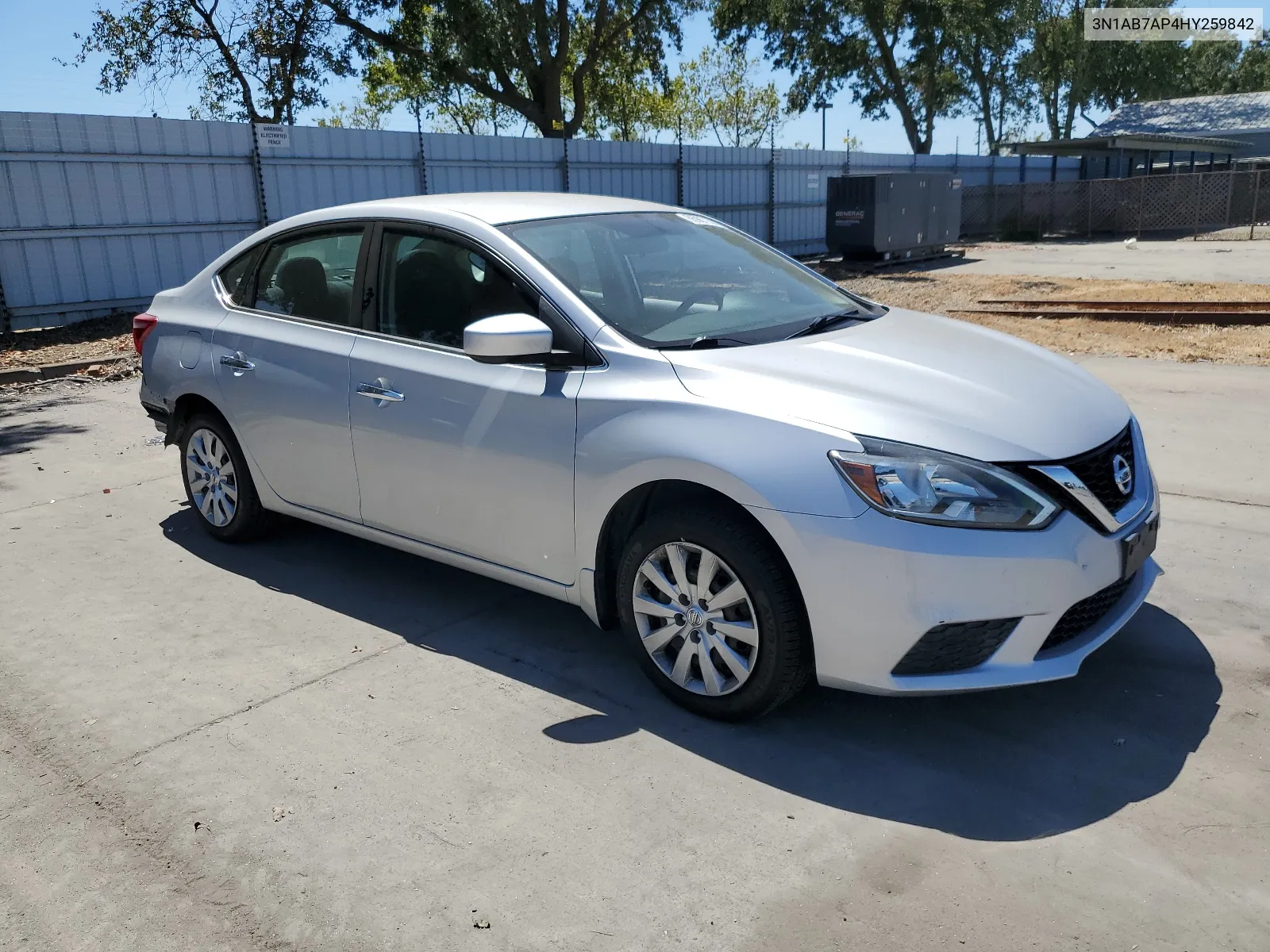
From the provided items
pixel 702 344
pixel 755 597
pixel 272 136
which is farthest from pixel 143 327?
pixel 272 136

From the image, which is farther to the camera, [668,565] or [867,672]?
[668,565]

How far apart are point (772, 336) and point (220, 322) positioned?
2810 millimetres

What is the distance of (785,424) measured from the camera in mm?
3260

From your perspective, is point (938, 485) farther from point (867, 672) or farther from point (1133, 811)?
point (1133, 811)

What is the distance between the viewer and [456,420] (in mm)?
4074

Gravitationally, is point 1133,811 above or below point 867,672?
below

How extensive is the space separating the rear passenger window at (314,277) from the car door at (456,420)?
0.21 metres

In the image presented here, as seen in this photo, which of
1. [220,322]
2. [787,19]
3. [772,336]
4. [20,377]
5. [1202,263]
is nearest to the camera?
[772,336]

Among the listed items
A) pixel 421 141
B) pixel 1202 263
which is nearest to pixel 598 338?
pixel 421 141

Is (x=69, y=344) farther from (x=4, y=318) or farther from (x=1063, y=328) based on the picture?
(x=1063, y=328)

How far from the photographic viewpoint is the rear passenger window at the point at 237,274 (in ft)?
17.2

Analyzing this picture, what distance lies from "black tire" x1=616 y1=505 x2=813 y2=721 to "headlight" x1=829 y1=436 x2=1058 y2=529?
386mm

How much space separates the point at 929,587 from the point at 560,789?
1243 mm

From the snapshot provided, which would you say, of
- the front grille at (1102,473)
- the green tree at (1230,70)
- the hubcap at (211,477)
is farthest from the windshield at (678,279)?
the green tree at (1230,70)
